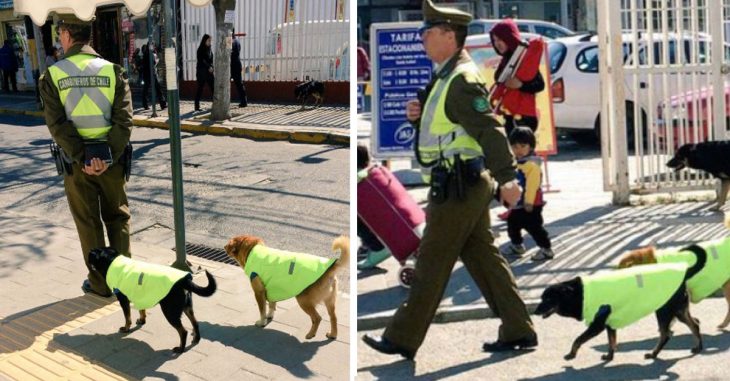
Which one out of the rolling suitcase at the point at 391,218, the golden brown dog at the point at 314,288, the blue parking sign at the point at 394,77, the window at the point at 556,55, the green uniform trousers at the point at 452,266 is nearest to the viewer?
the green uniform trousers at the point at 452,266

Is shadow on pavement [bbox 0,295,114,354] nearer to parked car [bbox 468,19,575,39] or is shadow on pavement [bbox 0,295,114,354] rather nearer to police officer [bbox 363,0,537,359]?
police officer [bbox 363,0,537,359]

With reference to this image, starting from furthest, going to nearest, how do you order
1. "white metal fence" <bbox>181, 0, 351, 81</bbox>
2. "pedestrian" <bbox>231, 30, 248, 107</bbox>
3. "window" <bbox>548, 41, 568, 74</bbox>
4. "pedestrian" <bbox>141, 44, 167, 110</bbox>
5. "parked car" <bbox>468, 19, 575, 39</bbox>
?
1. "parked car" <bbox>468, 19, 575, 39</bbox>
2. "pedestrian" <bbox>141, 44, 167, 110</bbox>
3. "white metal fence" <bbox>181, 0, 351, 81</bbox>
4. "pedestrian" <bbox>231, 30, 248, 107</bbox>
5. "window" <bbox>548, 41, 568, 74</bbox>

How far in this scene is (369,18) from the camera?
101 feet

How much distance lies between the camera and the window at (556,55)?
11977 mm

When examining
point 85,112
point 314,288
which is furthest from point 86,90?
point 314,288

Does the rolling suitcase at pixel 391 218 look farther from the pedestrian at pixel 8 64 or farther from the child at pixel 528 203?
the pedestrian at pixel 8 64

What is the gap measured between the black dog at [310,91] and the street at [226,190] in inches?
78.9

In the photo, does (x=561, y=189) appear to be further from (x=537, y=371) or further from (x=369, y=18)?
(x=369, y=18)

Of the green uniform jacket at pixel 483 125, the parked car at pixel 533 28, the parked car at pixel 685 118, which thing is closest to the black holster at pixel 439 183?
the green uniform jacket at pixel 483 125

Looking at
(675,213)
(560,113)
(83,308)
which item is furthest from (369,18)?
(83,308)

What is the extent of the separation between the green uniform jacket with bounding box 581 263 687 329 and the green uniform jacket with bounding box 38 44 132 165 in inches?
117

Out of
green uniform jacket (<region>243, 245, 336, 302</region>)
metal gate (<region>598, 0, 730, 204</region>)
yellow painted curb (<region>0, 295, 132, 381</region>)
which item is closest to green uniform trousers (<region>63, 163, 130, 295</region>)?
yellow painted curb (<region>0, 295, 132, 381</region>)

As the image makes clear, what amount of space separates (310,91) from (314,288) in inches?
436

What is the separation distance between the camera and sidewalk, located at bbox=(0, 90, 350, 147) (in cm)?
1359
